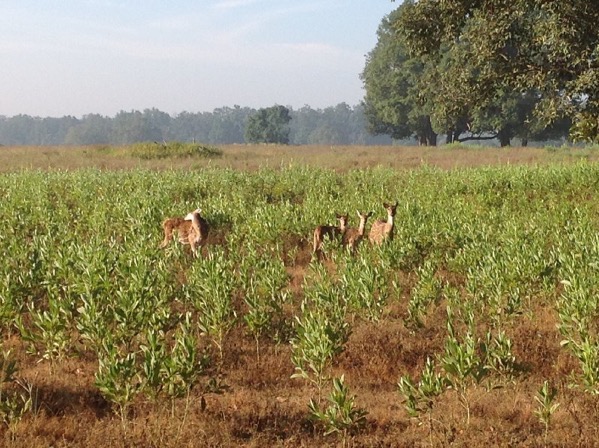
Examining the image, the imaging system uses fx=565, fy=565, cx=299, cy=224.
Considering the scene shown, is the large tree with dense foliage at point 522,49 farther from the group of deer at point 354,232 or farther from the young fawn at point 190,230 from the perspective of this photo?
the young fawn at point 190,230

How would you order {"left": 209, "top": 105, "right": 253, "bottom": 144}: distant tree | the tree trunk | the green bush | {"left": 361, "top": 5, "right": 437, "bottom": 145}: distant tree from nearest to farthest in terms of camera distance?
the green bush
the tree trunk
{"left": 361, "top": 5, "right": 437, "bottom": 145}: distant tree
{"left": 209, "top": 105, "right": 253, "bottom": 144}: distant tree

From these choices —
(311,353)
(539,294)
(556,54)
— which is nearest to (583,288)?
(539,294)

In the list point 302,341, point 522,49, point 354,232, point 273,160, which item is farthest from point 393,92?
point 302,341

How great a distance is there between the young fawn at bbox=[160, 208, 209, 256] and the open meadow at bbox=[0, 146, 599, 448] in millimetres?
401

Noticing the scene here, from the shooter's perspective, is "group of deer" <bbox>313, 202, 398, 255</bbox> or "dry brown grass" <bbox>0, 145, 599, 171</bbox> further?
"dry brown grass" <bbox>0, 145, 599, 171</bbox>

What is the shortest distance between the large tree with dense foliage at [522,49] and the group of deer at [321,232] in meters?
6.65

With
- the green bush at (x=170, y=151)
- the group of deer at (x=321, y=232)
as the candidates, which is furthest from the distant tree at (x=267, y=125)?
the group of deer at (x=321, y=232)

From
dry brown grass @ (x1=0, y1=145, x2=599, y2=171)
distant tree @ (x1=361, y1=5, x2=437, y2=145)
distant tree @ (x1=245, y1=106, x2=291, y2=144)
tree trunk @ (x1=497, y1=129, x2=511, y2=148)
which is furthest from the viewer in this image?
distant tree @ (x1=245, y1=106, x2=291, y2=144)

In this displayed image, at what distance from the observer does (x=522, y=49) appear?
55.9ft

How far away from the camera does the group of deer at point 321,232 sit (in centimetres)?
1227

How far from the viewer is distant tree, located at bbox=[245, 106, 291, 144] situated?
3841 inches

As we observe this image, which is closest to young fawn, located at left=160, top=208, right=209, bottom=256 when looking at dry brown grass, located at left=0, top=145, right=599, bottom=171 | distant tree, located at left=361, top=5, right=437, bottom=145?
dry brown grass, located at left=0, top=145, right=599, bottom=171

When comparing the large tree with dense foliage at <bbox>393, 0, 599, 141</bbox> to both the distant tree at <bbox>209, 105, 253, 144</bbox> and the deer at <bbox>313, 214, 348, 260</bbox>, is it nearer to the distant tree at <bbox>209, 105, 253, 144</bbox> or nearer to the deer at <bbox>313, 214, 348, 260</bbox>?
the deer at <bbox>313, 214, 348, 260</bbox>

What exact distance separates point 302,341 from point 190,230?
686 cm
